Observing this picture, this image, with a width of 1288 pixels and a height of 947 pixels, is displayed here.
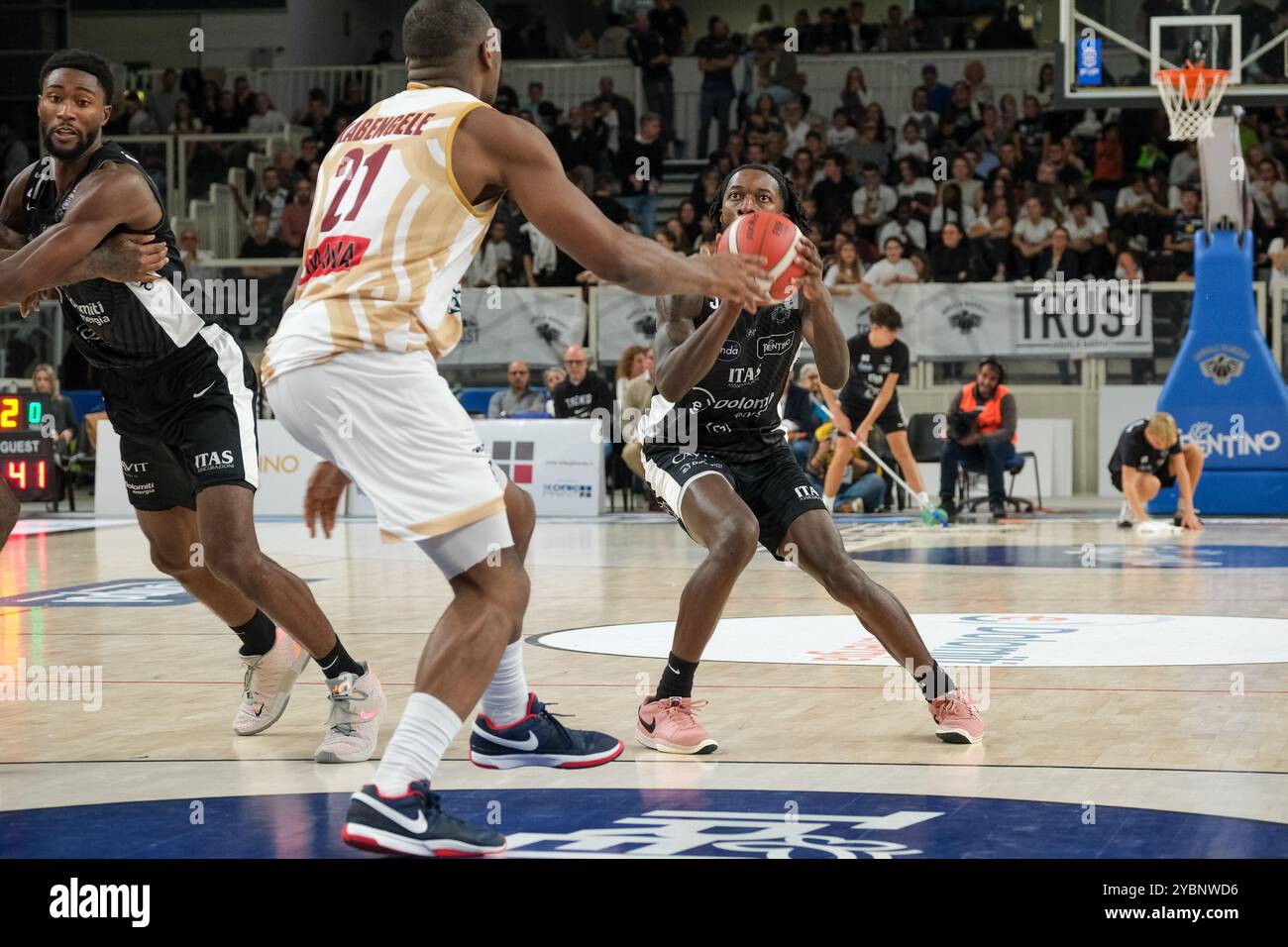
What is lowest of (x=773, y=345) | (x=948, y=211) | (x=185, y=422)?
(x=185, y=422)

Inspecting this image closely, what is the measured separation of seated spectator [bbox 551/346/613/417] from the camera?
632 inches

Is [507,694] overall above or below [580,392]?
below

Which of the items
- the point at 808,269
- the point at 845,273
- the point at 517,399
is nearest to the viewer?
the point at 808,269

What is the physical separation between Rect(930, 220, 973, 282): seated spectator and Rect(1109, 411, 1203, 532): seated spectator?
4506 mm

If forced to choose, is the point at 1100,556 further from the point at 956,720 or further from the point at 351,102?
the point at 351,102

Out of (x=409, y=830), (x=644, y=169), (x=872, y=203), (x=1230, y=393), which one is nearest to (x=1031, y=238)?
(x=872, y=203)

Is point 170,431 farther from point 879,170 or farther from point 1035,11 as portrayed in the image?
point 1035,11

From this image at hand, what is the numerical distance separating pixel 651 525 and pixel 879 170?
305 inches

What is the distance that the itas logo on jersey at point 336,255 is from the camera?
4.02 m

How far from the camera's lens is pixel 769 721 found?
557 centimetres

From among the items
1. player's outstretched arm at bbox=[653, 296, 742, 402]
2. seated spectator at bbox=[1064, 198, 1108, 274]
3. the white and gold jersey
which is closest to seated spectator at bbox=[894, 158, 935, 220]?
seated spectator at bbox=[1064, 198, 1108, 274]

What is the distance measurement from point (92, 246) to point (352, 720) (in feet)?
5.34

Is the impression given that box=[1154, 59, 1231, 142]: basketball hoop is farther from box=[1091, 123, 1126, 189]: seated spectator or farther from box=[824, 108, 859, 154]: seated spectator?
box=[824, 108, 859, 154]: seated spectator

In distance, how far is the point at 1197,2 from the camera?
49.2 ft
